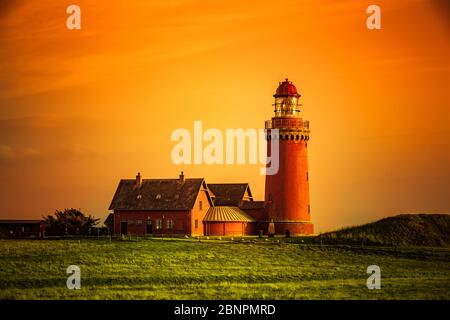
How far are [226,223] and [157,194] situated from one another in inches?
272

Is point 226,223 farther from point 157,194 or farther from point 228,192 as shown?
point 228,192

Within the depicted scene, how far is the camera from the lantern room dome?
83.4 m

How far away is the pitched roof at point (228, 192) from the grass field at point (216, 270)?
20.2 m

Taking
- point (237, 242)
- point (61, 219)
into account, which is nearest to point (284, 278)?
point (237, 242)

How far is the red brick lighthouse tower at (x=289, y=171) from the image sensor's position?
8250cm

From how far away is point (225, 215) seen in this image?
279 feet

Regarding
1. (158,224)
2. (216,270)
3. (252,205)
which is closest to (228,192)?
(252,205)

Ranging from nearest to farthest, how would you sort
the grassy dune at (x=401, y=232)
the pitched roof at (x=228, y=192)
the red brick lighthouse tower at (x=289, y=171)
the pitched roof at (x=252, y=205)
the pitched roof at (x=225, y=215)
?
the grassy dune at (x=401, y=232), the red brick lighthouse tower at (x=289, y=171), the pitched roof at (x=225, y=215), the pitched roof at (x=252, y=205), the pitched roof at (x=228, y=192)

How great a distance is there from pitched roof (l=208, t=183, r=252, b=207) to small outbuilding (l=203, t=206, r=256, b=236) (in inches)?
192

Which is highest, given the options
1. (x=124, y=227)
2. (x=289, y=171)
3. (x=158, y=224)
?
(x=289, y=171)

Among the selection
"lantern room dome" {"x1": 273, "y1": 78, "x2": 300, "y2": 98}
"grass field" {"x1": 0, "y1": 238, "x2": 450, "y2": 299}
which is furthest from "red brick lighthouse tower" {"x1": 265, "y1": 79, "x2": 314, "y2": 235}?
"grass field" {"x1": 0, "y1": 238, "x2": 450, "y2": 299}

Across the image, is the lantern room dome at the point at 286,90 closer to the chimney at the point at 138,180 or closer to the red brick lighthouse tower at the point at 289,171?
the red brick lighthouse tower at the point at 289,171

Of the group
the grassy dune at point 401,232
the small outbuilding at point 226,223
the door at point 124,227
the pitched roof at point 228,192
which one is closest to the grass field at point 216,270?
the grassy dune at point 401,232

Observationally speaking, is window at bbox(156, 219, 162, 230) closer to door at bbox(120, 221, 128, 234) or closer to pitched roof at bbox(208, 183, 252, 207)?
door at bbox(120, 221, 128, 234)
